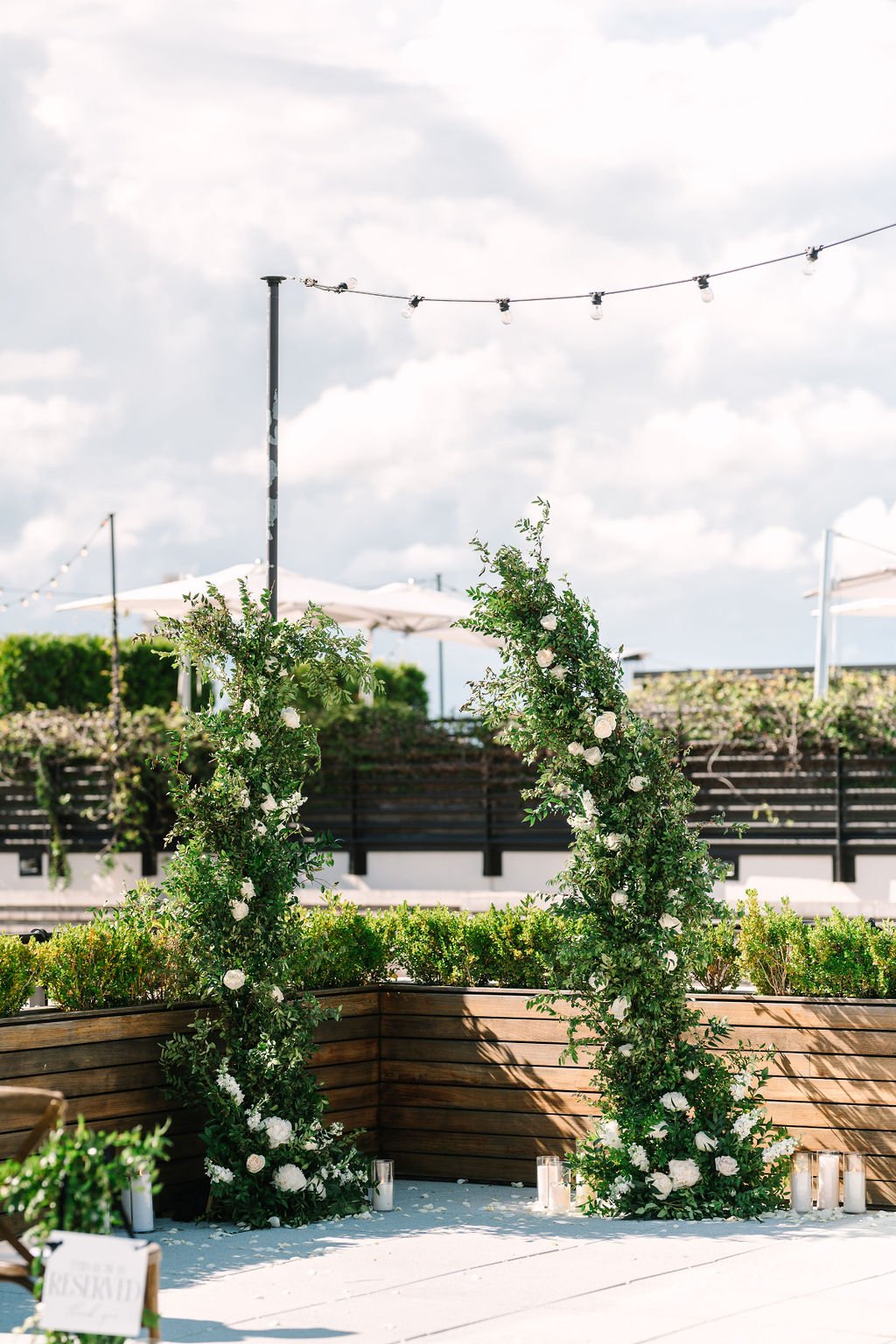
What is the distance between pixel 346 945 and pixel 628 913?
1471 millimetres

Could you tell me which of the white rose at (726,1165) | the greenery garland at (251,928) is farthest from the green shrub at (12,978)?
the white rose at (726,1165)

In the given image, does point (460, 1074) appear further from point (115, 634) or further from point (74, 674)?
point (74, 674)

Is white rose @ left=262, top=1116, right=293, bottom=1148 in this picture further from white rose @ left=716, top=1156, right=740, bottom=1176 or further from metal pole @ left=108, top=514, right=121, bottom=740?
metal pole @ left=108, top=514, right=121, bottom=740

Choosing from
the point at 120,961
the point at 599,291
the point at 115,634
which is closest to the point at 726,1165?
the point at 120,961

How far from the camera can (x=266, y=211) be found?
11.3m

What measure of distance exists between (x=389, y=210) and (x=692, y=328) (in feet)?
13.3

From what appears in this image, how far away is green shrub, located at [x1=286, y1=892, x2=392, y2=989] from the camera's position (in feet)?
23.0

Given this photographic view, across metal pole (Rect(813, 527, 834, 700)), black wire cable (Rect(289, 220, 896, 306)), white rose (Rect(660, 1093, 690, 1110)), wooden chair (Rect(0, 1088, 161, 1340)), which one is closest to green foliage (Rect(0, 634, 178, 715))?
metal pole (Rect(813, 527, 834, 700))

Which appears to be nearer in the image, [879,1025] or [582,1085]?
[879,1025]

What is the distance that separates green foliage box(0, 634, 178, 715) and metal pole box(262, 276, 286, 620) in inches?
458

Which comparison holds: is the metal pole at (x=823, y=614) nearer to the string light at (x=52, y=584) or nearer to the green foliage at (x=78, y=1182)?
the string light at (x=52, y=584)

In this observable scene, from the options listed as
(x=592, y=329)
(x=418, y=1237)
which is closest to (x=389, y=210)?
(x=592, y=329)

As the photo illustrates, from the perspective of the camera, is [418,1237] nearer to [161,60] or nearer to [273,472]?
[273,472]

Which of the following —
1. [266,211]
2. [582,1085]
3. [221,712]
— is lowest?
[582,1085]
